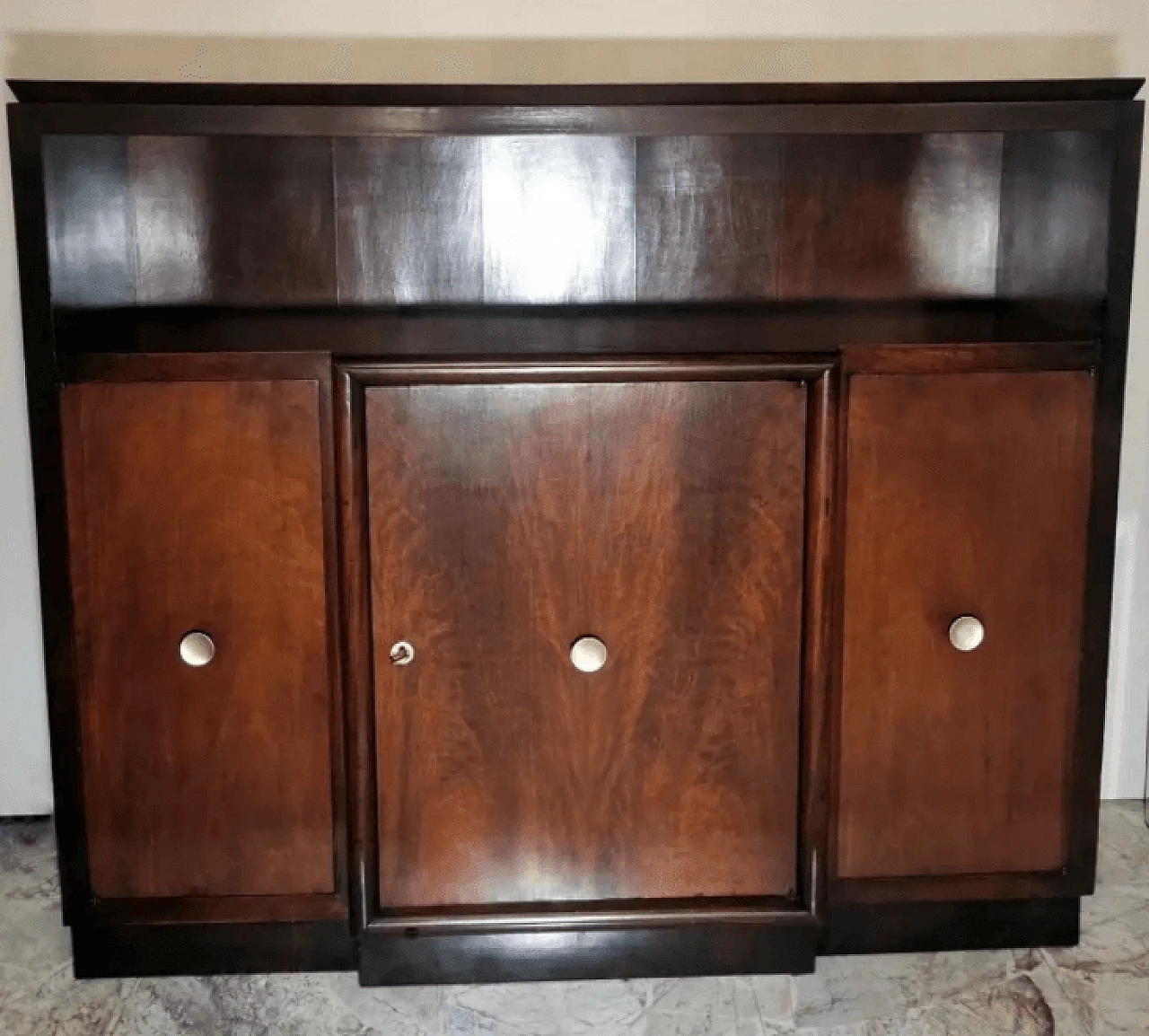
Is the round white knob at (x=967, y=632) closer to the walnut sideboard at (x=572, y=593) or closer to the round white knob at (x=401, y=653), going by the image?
the walnut sideboard at (x=572, y=593)

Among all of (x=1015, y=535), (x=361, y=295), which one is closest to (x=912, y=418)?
(x=1015, y=535)

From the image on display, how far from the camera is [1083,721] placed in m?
1.77

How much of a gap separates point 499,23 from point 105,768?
1.11m

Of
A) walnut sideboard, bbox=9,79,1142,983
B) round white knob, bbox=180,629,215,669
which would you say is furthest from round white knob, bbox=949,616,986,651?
round white knob, bbox=180,629,215,669

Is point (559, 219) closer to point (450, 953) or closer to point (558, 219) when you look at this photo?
point (558, 219)

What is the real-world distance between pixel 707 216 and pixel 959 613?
0.65 metres

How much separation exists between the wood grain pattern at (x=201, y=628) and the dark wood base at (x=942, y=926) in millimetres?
660

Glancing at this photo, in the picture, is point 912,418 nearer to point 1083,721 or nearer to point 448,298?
point 1083,721

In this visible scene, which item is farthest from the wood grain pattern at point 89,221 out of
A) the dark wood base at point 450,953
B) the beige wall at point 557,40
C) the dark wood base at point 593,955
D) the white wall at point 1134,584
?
the white wall at point 1134,584

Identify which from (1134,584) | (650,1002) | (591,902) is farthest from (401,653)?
(1134,584)

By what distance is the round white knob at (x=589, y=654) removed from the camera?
5.52ft

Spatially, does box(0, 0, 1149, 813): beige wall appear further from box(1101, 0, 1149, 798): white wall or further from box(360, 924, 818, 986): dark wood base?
box(360, 924, 818, 986): dark wood base

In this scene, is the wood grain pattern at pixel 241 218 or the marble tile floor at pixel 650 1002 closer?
the marble tile floor at pixel 650 1002

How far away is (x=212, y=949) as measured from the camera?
180 centimetres
